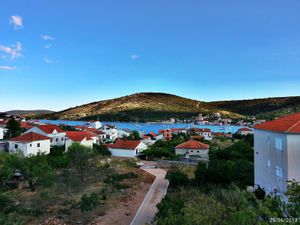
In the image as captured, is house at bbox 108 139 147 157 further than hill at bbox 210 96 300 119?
No

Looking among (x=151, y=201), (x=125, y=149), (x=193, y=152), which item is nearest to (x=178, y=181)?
(x=151, y=201)

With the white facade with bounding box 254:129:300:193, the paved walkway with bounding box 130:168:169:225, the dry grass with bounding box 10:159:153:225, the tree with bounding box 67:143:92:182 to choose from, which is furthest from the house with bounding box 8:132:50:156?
the white facade with bounding box 254:129:300:193

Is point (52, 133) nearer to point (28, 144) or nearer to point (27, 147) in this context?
point (28, 144)

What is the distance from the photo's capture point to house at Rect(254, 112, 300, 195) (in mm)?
14883

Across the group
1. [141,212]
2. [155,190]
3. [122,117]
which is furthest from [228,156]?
[122,117]

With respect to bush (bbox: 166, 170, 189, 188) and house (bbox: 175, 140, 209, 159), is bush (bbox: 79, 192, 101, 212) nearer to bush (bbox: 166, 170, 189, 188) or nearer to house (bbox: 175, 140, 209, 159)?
bush (bbox: 166, 170, 189, 188)

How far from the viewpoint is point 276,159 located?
1680cm

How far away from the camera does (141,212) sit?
17.5m

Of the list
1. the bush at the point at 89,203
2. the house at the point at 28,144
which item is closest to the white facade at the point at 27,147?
the house at the point at 28,144

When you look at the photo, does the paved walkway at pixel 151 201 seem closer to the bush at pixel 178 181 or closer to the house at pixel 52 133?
the bush at pixel 178 181

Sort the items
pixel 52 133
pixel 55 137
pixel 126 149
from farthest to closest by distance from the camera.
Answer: pixel 55 137 < pixel 52 133 < pixel 126 149

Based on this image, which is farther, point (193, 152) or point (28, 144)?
point (193, 152)

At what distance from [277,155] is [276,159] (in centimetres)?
42

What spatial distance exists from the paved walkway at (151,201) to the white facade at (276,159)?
27.8 feet
